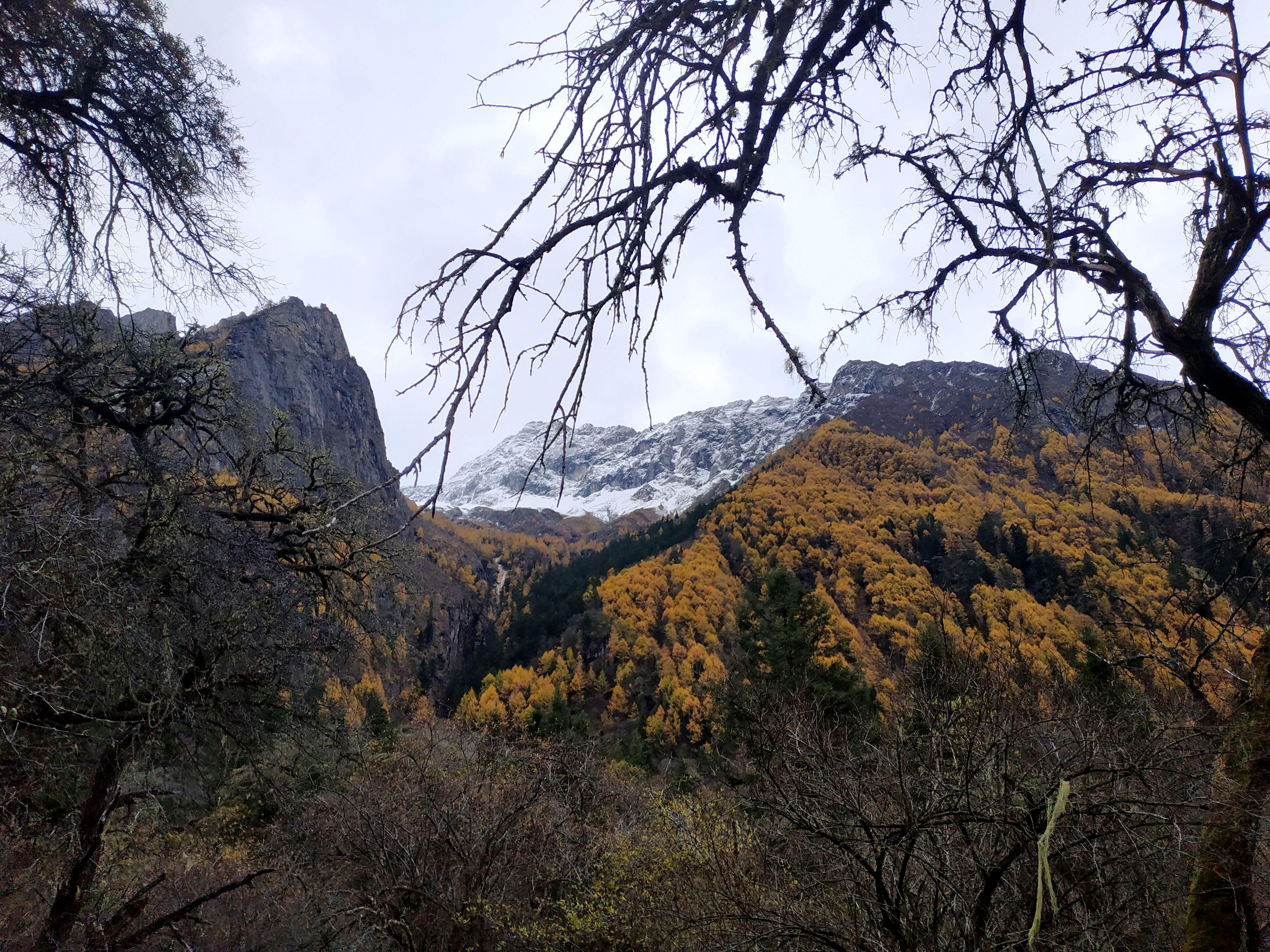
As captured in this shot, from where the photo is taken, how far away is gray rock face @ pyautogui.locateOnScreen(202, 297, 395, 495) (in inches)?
2712

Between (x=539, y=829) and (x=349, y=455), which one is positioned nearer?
(x=539, y=829)

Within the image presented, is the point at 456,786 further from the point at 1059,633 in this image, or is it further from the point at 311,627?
the point at 1059,633

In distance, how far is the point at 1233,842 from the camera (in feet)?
9.45

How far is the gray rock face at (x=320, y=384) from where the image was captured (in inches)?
2712

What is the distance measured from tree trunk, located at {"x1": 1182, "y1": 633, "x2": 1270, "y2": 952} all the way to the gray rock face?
60.0 m

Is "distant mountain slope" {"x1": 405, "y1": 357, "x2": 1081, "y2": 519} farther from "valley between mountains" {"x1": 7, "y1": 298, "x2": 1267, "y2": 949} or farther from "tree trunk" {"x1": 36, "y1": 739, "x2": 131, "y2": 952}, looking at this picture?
"tree trunk" {"x1": 36, "y1": 739, "x2": 131, "y2": 952}

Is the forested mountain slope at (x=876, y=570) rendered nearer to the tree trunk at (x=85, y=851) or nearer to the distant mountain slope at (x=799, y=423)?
the distant mountain slope at (x=799, y=423)

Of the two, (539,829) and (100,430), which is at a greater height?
(100,430)

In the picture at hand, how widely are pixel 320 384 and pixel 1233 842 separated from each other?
95556mm

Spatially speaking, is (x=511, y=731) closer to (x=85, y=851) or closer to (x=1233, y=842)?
(x=85, y=851)

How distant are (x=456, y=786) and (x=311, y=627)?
5.52 m

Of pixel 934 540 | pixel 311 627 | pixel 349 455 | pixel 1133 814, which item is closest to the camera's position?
pixel 1133 814

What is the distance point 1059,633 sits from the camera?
3803 cm

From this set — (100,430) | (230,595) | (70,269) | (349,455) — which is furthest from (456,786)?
(349,455)
